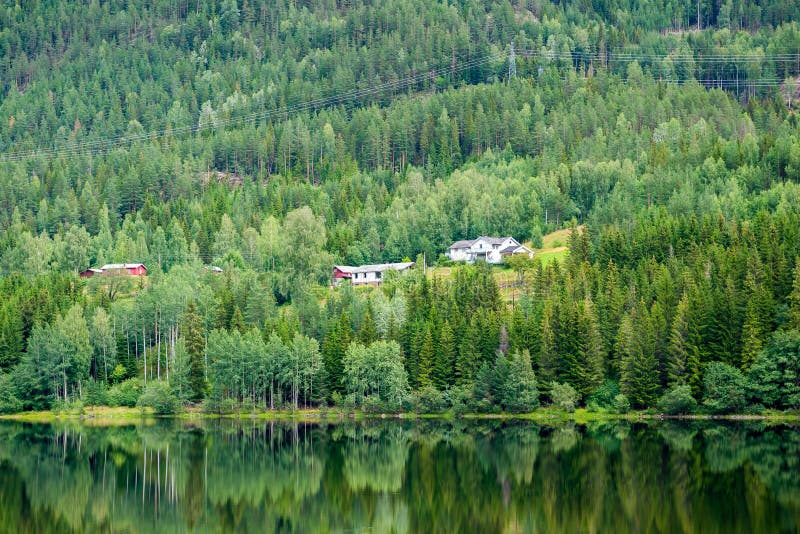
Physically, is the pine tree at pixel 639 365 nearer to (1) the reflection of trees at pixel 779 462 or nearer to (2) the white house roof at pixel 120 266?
(1) the reflection of trees at pixel 779 462

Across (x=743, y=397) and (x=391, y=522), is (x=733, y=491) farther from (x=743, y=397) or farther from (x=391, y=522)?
(x=743, y=397)

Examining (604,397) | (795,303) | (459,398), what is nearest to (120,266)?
(459,398)

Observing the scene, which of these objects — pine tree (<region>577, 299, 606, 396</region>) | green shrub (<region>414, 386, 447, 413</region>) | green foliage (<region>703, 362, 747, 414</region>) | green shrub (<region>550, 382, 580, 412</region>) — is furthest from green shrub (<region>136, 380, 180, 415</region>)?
green foliage (<region>703, 362, 747, 414</region>)

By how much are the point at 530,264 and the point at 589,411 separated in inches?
1688

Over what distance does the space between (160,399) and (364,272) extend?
52143 millimetres

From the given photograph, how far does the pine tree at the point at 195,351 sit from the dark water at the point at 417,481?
24672mm

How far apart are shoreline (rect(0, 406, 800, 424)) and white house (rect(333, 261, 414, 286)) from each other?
4710 cm

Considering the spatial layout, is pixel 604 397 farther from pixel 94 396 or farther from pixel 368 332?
pixel 94 396

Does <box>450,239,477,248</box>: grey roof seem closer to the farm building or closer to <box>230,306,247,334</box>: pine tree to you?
<box>230,306,247,334</box>: pine tree

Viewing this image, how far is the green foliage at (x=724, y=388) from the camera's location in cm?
10250

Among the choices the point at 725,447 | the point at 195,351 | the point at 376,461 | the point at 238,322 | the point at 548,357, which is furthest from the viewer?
the point at 238,322

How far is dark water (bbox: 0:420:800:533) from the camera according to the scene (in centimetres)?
6112

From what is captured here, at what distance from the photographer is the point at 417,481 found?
241ft

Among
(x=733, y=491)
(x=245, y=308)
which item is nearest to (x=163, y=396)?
(x=245, y=308)
